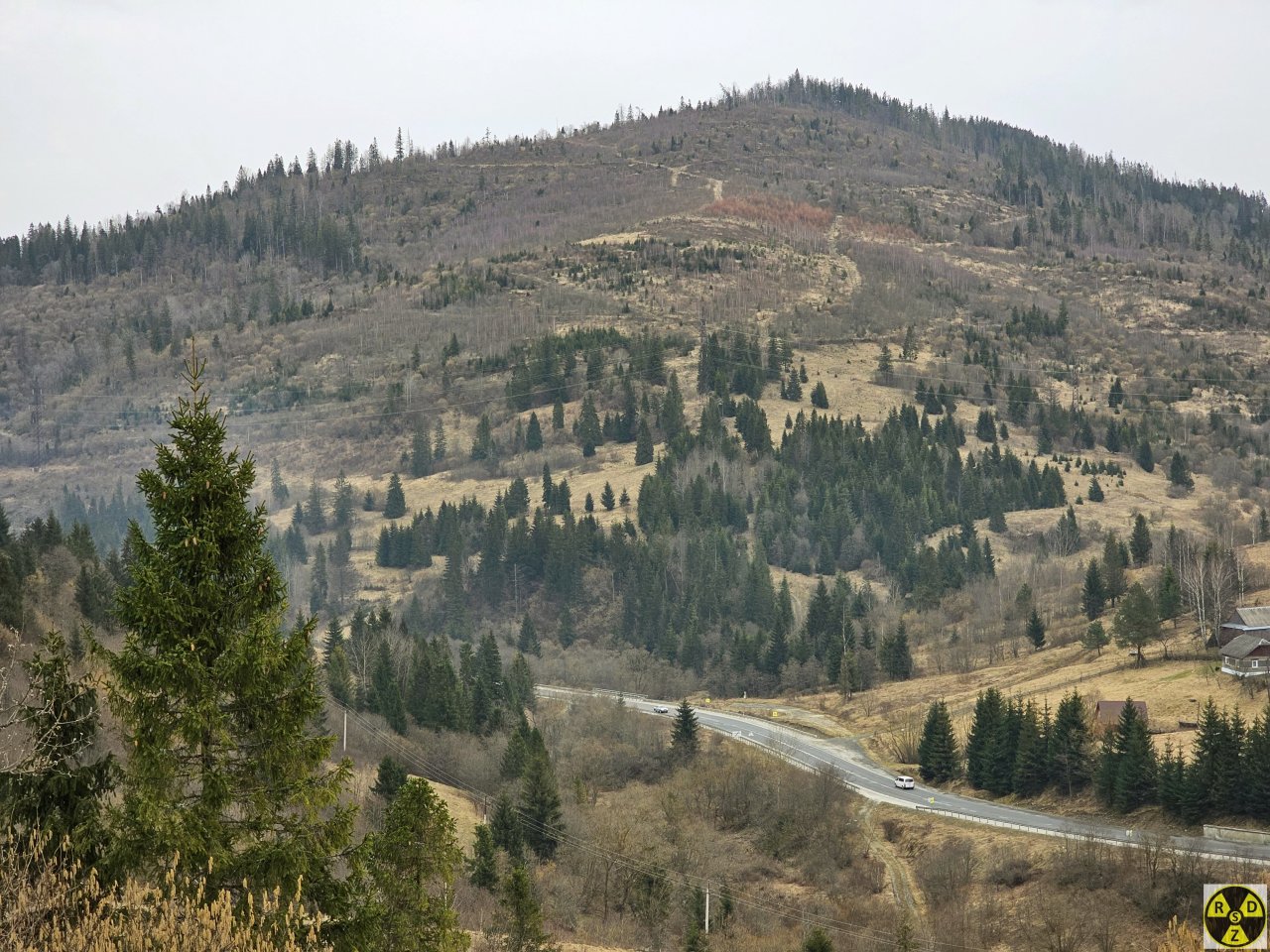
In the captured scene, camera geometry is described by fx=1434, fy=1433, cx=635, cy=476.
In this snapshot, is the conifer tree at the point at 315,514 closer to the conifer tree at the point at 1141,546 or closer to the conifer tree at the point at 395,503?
the conifer tree at the point at 395,503

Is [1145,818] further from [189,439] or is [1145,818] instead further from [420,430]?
[420,430]

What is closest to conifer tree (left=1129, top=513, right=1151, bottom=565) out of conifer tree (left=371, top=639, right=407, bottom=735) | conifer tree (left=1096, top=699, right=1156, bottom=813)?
conifer tree (left=1096, top=699, right=1156, bottom=813)

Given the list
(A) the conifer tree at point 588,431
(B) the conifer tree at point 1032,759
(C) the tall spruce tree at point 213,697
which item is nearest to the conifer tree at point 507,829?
(B) the conifer tree at point 1032,759

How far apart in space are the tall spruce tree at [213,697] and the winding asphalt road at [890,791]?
159 feet

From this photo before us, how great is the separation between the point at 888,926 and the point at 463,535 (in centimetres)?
10016

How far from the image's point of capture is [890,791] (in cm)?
7638

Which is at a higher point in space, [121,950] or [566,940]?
[121,950]

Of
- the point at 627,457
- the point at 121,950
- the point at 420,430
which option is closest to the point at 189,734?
the point at 121,950

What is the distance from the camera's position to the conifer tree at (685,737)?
A: 82.9 m

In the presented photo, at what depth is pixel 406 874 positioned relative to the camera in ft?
112

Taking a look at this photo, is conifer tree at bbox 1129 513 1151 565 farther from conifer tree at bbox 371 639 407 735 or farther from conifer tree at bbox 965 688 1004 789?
conifer tree at bbox 371 639 407 735

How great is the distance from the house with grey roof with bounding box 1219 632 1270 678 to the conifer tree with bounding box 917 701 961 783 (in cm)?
1692

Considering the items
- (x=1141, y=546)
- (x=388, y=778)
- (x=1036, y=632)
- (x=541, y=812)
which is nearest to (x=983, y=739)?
(x=541, y=812)

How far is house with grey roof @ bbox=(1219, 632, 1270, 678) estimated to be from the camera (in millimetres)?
80562
